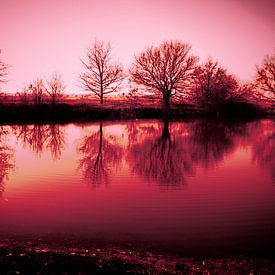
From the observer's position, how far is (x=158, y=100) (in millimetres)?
50312

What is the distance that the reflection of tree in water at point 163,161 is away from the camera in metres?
13.9

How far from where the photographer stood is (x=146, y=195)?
11.2 m

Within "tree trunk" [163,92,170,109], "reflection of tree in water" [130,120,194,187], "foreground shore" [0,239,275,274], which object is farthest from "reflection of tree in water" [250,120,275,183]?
"tree trunk" [163,92,170,109]

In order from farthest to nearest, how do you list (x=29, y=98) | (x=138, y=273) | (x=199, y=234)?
(x=29, y=98) → (x=199, y=234) → (x=138, y=273)

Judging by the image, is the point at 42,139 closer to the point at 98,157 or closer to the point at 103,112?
the point at 98,157

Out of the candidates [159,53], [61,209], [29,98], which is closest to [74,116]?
[29,98]

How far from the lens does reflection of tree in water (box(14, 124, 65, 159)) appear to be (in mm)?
21062

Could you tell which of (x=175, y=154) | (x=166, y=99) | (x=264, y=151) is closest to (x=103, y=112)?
(x=166, y=99)

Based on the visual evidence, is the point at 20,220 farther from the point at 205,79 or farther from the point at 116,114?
the point at 205,79

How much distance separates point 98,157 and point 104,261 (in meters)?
12.6

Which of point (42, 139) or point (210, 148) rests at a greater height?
point (42, 139)

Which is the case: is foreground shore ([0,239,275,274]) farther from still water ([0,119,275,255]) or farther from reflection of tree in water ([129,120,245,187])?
reflection of tree in water ([129,120,245,187])

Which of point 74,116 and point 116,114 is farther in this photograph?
point 116,114

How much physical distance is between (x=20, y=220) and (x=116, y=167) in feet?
24.4
